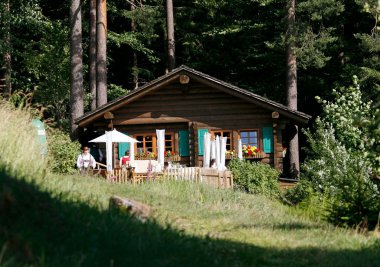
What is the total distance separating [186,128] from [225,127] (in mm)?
1517

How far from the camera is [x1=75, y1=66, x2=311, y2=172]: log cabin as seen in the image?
28.8 m

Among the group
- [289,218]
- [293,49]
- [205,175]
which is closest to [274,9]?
[293,49]

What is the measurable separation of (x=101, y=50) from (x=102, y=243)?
2376 centimetres

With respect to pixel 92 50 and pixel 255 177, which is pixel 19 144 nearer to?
pixel 255 177

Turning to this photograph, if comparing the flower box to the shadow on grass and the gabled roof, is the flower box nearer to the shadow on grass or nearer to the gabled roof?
the gabled roof

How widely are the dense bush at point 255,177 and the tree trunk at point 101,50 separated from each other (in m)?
7.34

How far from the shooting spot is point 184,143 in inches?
1147

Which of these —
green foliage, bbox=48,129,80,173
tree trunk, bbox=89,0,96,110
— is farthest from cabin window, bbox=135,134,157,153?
tree trunk, bbox=89,0,96,110

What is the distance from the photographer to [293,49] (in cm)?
3095

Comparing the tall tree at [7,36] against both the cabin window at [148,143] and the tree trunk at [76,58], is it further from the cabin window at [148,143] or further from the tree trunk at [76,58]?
the cabin window at [148,143]

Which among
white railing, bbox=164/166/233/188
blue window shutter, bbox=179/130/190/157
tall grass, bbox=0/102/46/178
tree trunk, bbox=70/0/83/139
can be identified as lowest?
white railing, bbox=164/166/233/188

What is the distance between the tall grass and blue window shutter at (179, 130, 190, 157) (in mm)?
16988

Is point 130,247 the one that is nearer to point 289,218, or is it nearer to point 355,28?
point 289,218

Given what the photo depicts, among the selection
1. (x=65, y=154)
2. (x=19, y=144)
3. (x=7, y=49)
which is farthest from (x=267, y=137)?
(x=19, y=144)
